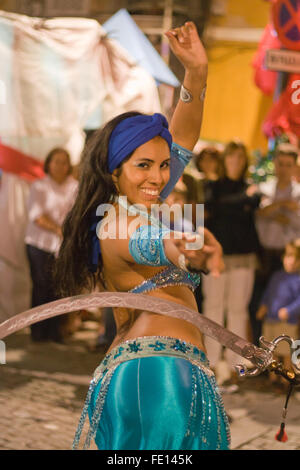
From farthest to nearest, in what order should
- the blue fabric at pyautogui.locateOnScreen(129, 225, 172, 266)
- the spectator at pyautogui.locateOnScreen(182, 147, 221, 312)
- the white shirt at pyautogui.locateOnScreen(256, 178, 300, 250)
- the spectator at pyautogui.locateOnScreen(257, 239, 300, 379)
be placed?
the white shirt at pyautogui.locateOnScreen(256, 178, 300, 250)
the spectator at pyautogui.locateOnScreen(257, 239, 300, 379)
the spectator at pyautogui.locateOnScreen(182, 147, 221, 312)
the blue fabric at pyautogui.locateOnScreen(129, 225, 172, 266)

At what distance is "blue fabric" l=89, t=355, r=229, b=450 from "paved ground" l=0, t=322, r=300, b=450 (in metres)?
1.15

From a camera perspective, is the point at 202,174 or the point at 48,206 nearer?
the point at 202,174

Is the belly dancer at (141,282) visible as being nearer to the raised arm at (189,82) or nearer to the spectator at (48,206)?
the raised arm at (189,82)

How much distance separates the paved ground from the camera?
3092mm

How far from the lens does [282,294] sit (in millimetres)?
4117

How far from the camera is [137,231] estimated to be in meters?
1.63

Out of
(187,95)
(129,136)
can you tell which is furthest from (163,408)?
(187,95)

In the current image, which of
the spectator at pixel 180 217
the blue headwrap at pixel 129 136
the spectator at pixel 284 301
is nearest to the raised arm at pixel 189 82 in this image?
the blue headwrap at pixel 129 136

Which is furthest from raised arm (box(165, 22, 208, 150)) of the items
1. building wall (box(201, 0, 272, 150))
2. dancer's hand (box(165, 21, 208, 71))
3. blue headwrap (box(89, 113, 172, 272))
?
building wall (box(201, 0, 272, 150))

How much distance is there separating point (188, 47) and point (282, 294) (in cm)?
242

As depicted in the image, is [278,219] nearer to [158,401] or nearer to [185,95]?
[185,95]

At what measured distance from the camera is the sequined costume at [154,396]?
1635 mm
